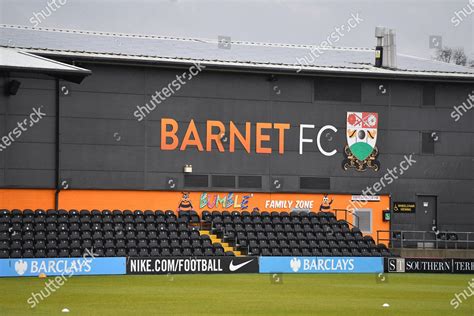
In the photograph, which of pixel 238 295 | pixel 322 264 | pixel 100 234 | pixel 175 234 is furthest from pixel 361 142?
pixel 238 295

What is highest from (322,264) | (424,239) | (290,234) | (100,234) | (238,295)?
(100,234)

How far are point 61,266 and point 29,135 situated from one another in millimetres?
8267

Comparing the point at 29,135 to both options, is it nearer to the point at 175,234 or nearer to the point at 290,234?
the point at 175,234

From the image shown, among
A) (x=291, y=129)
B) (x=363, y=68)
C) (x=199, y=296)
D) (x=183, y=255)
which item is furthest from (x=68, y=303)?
(x=363, y=68)

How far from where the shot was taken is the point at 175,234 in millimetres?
43500

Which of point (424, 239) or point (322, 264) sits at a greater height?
point (424, 239)

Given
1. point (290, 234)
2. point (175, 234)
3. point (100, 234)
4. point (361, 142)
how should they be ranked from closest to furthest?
point (100, 234) < point (175, 234) < point (290, 234) < point (361, 142)

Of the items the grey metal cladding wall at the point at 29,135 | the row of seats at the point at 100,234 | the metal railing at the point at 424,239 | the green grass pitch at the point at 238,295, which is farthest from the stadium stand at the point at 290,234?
the grey metal cladding wall at the point at 29,135

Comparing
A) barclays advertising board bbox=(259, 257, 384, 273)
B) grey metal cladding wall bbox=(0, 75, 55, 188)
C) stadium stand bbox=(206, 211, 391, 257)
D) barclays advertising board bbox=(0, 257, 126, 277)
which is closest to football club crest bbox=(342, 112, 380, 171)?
stadium stand bbox=(206, 211, 391, 257)

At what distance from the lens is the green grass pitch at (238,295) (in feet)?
82.5

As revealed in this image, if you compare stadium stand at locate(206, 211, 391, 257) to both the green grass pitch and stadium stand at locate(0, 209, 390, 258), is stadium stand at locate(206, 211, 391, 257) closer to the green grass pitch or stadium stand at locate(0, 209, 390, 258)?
stadium stand at locate(0, 209, 390, 258)

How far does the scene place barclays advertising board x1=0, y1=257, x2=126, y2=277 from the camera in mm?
36531

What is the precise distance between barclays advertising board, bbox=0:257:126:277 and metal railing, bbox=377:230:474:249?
14798 mm

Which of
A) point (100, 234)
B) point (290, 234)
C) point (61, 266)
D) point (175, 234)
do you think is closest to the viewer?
point (61, 266)
